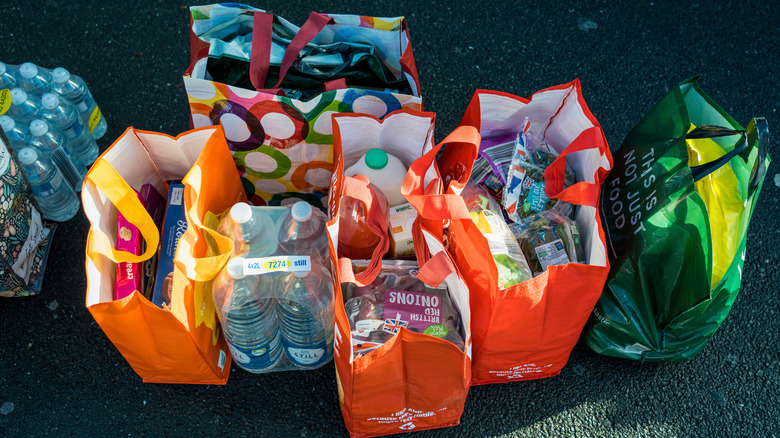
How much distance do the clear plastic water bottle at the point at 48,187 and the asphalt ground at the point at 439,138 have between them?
0.18ft

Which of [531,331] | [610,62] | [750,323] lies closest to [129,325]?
[531,331]

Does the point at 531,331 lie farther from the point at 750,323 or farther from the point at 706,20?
the point at 706,20

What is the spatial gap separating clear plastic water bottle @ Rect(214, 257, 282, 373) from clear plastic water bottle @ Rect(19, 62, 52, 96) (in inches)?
45.3

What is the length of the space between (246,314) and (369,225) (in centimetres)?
41

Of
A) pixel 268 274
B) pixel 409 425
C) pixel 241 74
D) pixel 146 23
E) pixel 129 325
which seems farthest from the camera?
pixel 146 23

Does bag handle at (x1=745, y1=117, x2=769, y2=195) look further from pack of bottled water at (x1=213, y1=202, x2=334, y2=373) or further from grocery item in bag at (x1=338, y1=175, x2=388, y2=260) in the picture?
pack of bottled water at (x1=213, y1=202, x2=334, y2=373)

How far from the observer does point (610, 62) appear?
255cm

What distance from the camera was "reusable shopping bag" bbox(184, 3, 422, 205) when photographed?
1.67 metres

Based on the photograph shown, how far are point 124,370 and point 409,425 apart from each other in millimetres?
926

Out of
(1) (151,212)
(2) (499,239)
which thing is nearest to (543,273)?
(2) (499,239)

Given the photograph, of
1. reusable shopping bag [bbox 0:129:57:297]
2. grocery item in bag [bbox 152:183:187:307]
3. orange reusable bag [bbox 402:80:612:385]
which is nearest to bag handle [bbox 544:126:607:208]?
orange reusable bag [bbox 402:80:612:385]

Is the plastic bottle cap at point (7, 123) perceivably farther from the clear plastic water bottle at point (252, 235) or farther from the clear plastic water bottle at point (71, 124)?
the clear plastic water bottle at point (252, 235)

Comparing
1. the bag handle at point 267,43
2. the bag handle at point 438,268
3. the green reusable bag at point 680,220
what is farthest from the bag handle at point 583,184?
→ the bag handle at point 267,43

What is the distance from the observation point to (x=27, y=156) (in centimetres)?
188
